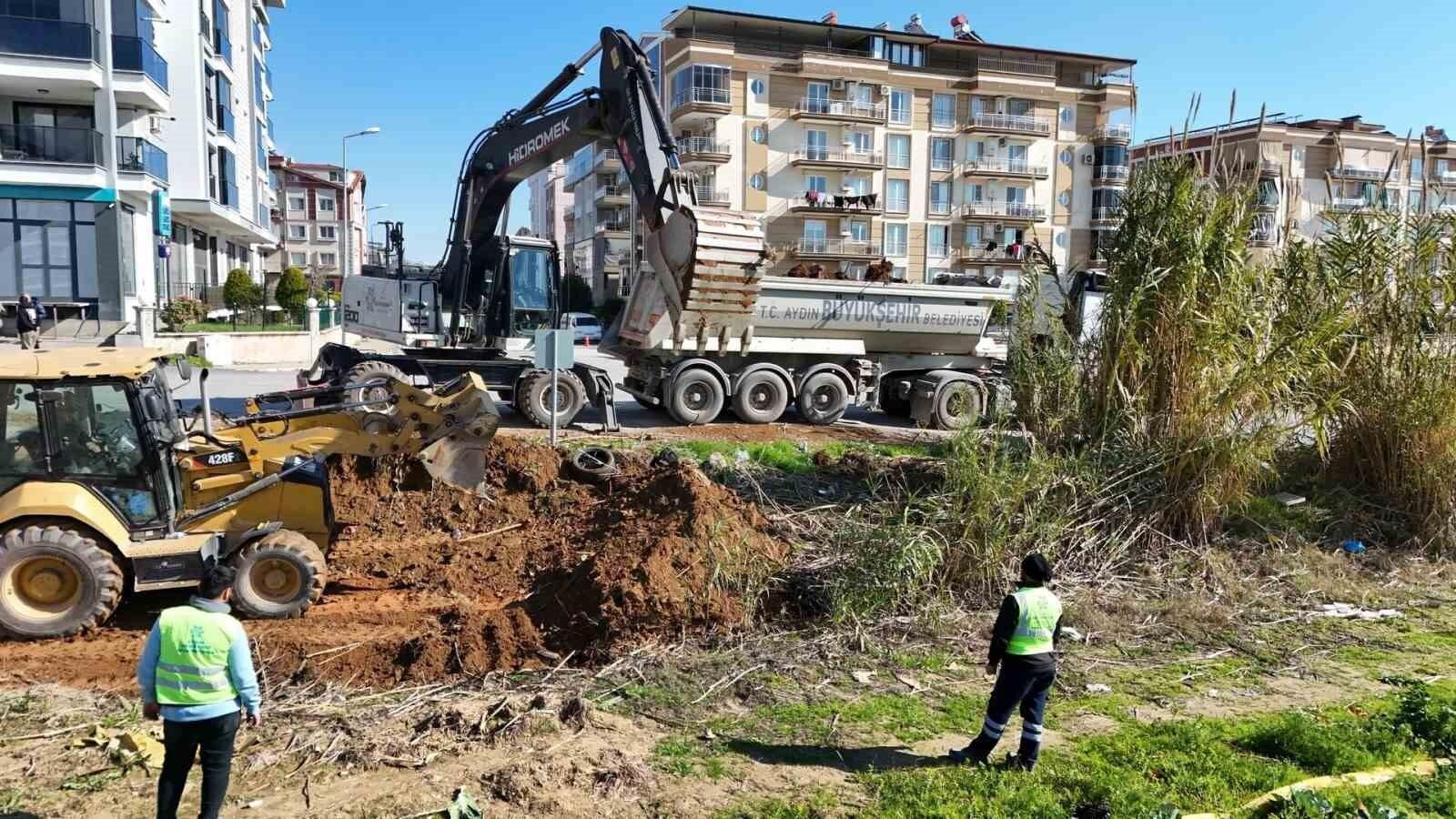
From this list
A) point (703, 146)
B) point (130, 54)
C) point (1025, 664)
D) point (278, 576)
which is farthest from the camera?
point (703, 146)

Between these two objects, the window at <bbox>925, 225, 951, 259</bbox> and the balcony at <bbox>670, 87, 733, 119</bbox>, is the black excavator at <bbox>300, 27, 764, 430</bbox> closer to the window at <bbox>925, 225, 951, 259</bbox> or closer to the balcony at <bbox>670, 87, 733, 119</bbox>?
the balcony at <bbox>670, 87, 733, 119</bbox>

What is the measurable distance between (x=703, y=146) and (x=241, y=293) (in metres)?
23.6

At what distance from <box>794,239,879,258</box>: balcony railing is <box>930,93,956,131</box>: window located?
778 cm

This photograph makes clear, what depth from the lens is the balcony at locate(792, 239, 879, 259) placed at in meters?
49.8

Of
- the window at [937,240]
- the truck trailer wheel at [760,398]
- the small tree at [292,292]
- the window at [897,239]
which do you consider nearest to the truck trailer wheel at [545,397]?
the truck trailer wheel at [760,398]

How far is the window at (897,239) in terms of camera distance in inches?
2073

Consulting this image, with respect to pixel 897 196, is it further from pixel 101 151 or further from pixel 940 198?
pixel 101 151

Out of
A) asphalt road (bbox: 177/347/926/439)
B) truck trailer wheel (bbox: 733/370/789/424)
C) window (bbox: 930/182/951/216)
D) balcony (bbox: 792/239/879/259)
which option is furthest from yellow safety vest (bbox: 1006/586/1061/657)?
window (bbox: 930/182/951/216)

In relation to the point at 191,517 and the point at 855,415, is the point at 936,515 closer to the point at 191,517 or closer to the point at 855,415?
the point at 191,517

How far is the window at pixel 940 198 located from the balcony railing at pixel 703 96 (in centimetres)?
1305

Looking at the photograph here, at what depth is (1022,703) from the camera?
4871 mm

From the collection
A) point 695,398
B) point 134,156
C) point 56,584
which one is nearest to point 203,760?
point 56,584

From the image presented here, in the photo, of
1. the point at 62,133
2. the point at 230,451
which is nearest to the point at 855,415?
the point at 230,451

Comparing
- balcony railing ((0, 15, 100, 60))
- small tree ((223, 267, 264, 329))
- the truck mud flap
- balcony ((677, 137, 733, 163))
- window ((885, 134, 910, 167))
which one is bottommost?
the truck mud flap
